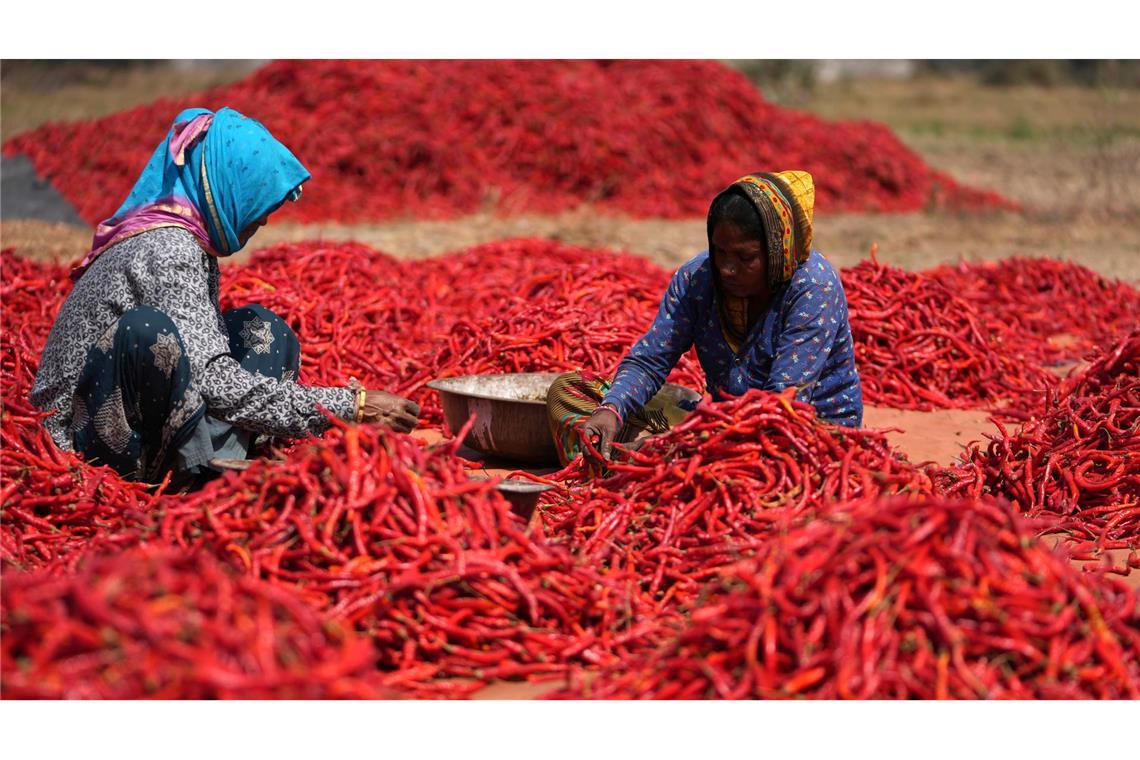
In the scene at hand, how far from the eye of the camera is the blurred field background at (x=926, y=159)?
11.6 meters

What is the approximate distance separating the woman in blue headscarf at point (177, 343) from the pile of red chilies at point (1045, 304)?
5.02m

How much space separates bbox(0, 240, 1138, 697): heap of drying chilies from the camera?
7.86 ft

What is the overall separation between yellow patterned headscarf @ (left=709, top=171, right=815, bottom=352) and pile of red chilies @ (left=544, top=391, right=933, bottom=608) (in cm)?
54

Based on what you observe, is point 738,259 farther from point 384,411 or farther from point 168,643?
point 168,643

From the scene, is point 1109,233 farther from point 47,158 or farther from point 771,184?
point 47,158

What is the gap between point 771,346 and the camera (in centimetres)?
445

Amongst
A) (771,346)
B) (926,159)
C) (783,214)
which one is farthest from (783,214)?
(926,159)

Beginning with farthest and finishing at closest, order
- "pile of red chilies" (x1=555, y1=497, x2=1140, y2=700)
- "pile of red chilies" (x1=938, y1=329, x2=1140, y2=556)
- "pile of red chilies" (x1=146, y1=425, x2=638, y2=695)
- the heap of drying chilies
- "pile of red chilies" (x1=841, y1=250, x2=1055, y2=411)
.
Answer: "pile of red chilies" (x1=841, y1=250, x2=1055, y2=411)
"pile of red chilies" (x1=938, y1=329, x2=1140, y2=556)
"pile of red chilies" (x1=146, y1=425, x2=638, y2=695)
"pile of red chilies" (x1=555, y1=497, x2=1140, y2=700)
the heap of drying chilies

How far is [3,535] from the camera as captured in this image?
3.75 metres

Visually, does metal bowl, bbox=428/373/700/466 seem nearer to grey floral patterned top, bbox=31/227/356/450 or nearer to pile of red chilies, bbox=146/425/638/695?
grey floral patterned top, bbox=31/227/356/450

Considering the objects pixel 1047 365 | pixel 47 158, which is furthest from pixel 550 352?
pixel 47 158

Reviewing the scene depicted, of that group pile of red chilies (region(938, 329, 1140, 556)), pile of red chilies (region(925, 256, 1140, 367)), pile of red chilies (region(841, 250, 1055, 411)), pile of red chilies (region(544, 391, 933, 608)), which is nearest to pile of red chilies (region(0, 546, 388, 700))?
pile of red chilies (region(544, 391, 933, 608))

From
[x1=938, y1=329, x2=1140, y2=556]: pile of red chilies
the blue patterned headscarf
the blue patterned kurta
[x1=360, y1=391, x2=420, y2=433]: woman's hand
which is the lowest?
[x1=938, y1=329, x2=1140, y2=556]: pile of red chilies

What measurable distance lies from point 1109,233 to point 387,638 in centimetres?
1240
